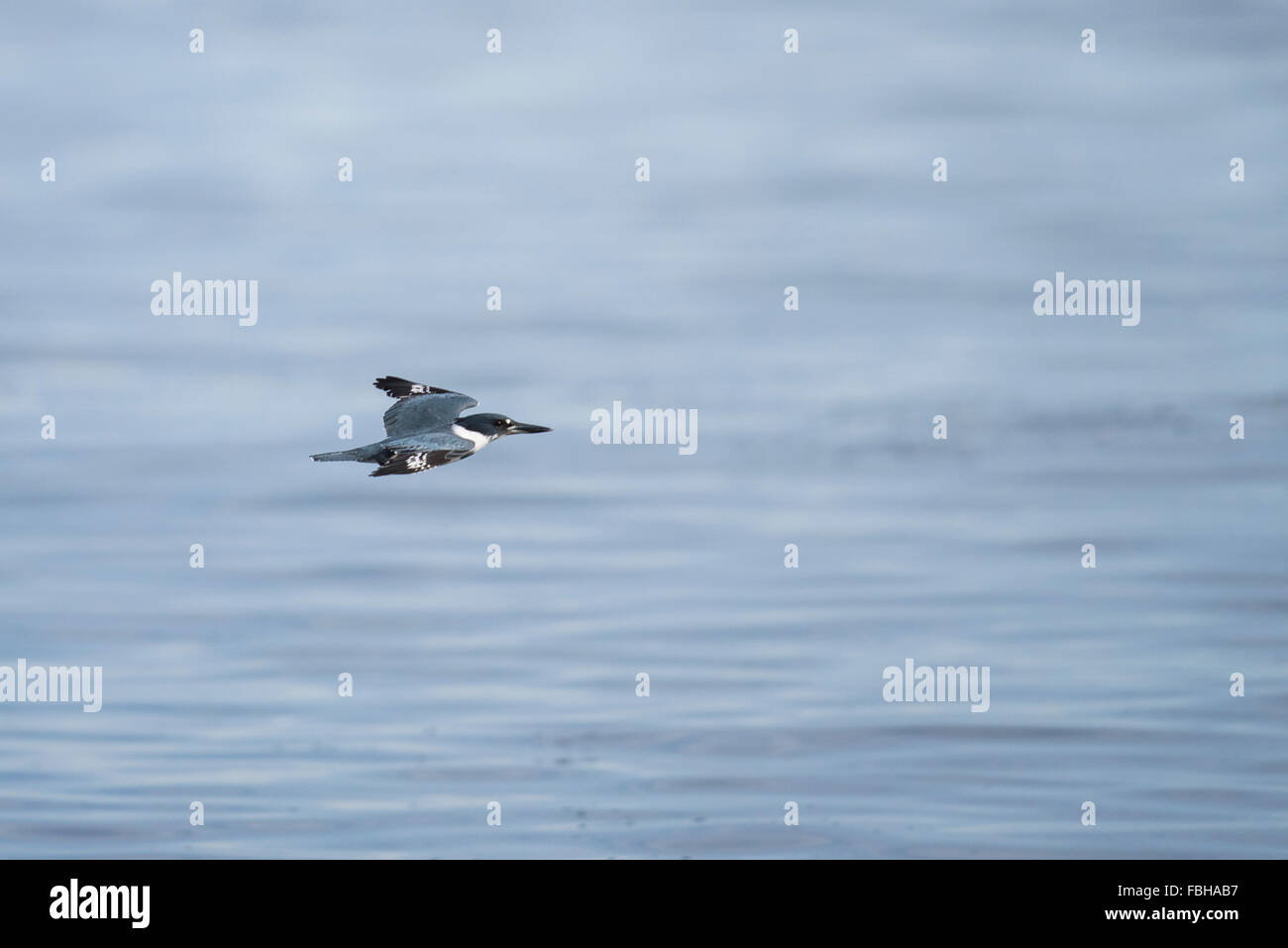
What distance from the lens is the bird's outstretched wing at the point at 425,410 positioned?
47.8 ft

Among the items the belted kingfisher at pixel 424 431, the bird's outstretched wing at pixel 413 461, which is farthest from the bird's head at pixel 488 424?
the bird's outstretched wing at pixel 413 461

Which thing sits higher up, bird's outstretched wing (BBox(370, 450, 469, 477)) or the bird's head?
the bird's head

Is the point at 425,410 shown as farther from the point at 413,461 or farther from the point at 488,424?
the point at 413,461

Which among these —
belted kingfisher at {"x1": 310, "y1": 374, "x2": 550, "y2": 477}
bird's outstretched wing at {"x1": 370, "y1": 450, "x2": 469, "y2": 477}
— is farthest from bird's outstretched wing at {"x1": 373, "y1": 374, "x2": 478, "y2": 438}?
bird's outstretched wing at {"x1": 370, "y1": 450, "x2": 469, "y2": 477}

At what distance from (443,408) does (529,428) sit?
0.85 metres

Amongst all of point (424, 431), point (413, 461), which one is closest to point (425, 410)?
point (424, 431)

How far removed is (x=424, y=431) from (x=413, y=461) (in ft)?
3.67

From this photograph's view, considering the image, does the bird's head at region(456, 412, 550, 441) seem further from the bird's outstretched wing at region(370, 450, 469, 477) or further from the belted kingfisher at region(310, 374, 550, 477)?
the bird's outstretched wing at region(370, 450, 469, 477)

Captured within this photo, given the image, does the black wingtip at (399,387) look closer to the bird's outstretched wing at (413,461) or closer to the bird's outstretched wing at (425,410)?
the bird's outstretched wing at (425,410)

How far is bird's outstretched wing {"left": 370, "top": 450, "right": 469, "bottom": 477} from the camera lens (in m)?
13.1

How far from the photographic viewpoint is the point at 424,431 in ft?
47.0
